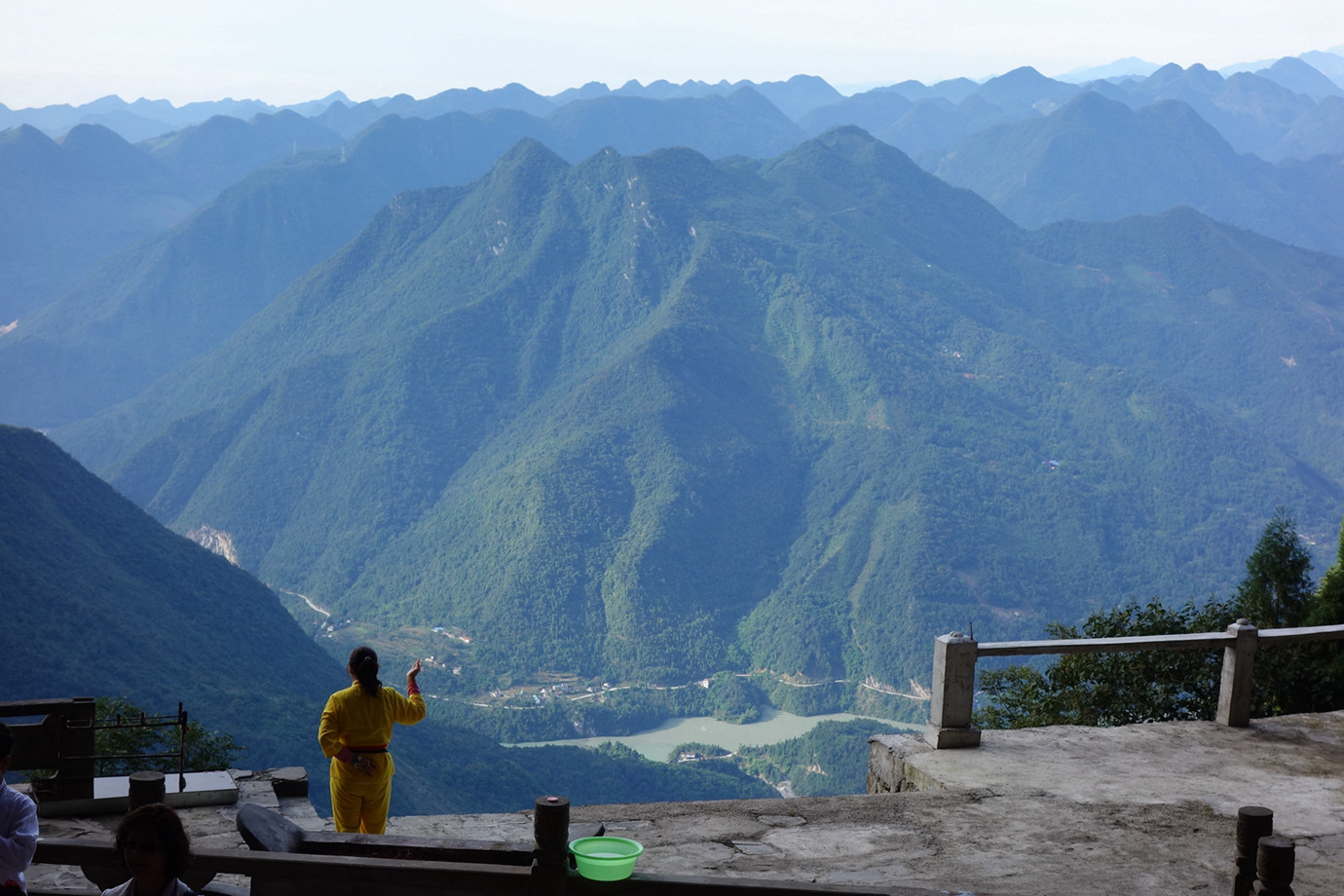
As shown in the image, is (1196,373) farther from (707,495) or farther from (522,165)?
(522,165)

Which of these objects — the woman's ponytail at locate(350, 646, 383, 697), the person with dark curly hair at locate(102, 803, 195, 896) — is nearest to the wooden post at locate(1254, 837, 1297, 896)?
the person with dark curly hair at locate(102, 803, 195, 896)

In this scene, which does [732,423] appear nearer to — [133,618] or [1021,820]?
[133,618]

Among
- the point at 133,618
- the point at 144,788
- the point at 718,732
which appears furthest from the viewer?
the point at 718,732

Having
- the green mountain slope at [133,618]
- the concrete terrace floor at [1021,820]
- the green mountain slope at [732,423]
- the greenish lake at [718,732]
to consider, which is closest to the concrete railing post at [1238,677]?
the concrete terrace floor at [1021,820]

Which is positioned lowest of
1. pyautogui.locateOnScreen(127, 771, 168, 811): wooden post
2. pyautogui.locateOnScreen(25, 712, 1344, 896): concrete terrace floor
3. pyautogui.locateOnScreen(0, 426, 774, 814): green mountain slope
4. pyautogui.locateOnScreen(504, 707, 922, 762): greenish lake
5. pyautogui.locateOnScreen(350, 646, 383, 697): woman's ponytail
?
pyautogui.locateOnScreen(504, 707, 922, 762): greenish lake

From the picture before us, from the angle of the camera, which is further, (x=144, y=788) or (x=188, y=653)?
(x=188, y=653)

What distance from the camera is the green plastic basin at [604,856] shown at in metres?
4.18

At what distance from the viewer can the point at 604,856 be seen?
4.59m

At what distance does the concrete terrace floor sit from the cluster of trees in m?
2.44

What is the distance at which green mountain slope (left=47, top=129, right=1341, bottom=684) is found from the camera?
108812 mm

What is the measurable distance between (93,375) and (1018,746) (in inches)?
7812

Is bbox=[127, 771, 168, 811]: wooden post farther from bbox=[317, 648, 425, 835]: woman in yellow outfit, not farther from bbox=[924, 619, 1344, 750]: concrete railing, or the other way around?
bbox=[924, 619, 1344, 750]: concrete railing

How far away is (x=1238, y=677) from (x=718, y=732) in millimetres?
80310

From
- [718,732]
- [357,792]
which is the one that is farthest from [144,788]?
[718,732]
